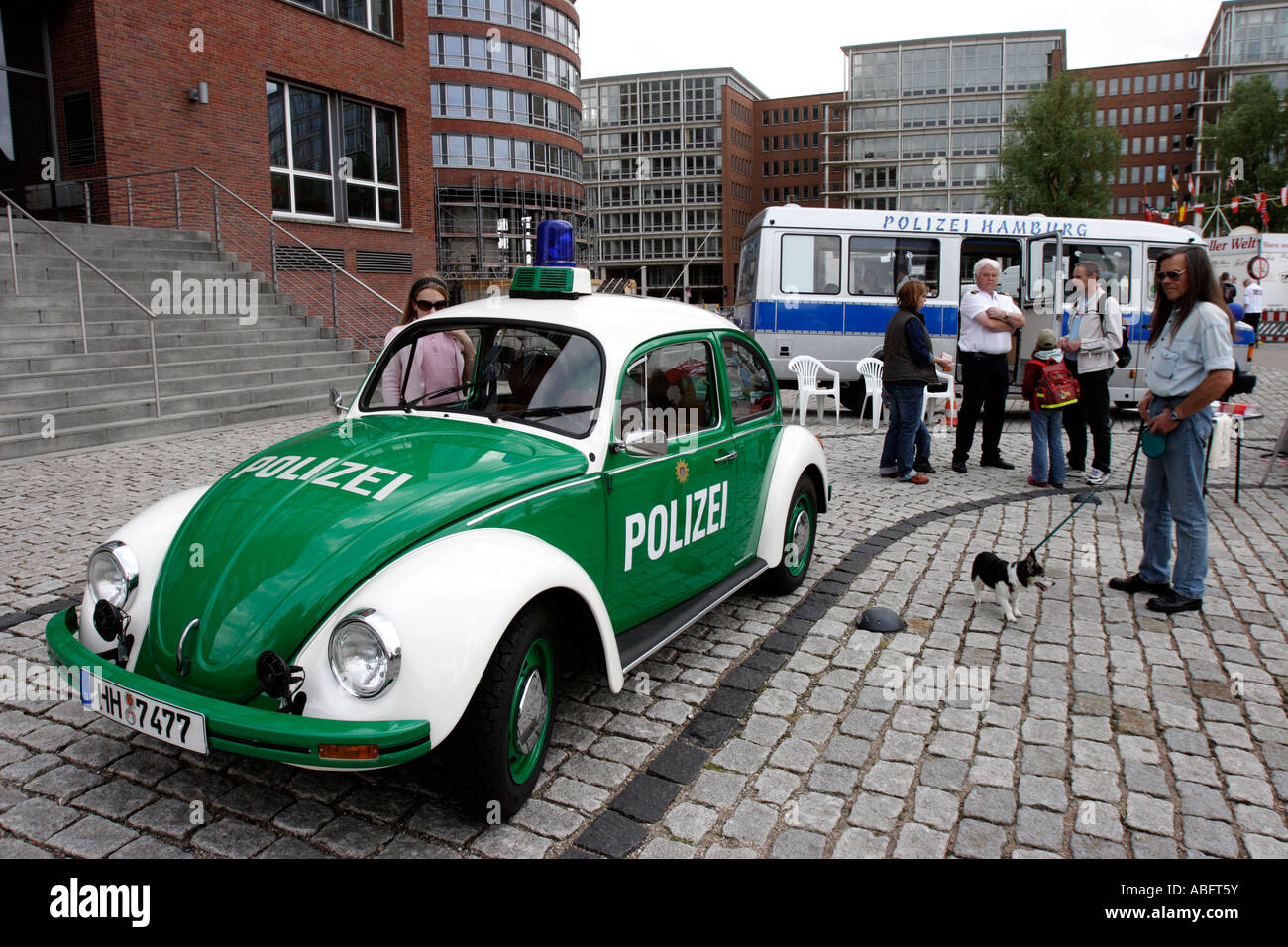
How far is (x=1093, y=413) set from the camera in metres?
9.31

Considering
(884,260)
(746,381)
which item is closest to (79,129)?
(884,260)

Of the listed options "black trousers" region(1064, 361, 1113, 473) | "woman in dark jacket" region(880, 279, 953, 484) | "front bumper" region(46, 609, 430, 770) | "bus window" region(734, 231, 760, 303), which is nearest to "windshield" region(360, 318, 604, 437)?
"front bumper" region(46, 609, 430, 770)

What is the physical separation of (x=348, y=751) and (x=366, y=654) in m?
0.29

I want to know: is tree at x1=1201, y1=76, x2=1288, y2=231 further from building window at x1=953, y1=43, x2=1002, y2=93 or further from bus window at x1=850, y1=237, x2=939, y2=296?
bus window at x1=850, y1=237, x2=939, y2=296

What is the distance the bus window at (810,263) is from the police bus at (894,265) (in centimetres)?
2

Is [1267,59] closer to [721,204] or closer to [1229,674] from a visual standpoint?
[721,204]

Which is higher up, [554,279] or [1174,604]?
[554,279]

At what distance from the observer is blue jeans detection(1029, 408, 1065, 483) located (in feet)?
29.3

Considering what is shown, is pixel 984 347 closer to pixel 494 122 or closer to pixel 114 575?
pixel 114 575

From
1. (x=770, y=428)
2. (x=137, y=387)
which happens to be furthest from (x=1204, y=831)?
(x=137, y=387)

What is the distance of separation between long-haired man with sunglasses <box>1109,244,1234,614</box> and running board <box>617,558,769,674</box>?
8.42ft

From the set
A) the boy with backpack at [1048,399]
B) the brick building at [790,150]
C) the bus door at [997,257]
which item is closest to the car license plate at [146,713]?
the boy with backpack at [1048,399]

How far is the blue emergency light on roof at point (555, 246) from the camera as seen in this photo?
4.57 meters
